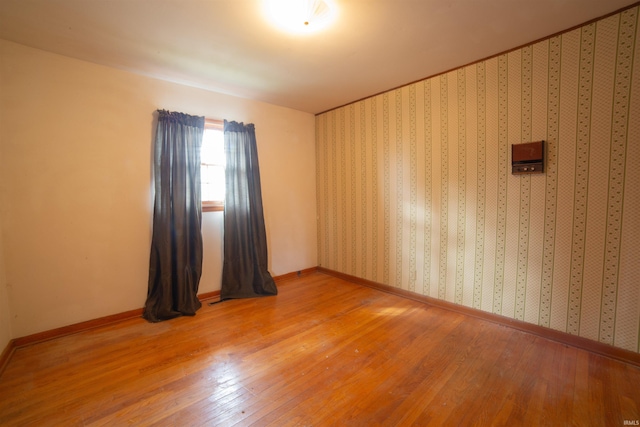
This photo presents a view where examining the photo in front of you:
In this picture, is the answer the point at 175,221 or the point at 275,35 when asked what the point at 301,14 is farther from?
the point at 175,221

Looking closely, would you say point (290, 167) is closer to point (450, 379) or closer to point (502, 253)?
point (502, 253)

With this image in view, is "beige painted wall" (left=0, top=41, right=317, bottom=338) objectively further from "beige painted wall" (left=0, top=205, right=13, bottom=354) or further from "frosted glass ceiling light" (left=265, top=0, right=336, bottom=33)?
"frosted glass ceiling light" (left=265, top=0, right=336, bottom=33)

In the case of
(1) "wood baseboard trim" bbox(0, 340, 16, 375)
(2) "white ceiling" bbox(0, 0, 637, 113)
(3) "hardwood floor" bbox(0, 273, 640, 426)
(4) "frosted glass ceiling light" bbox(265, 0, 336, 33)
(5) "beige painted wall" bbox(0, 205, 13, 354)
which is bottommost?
(3) "hardwood floor" bbox(0, 273, 640, 426)

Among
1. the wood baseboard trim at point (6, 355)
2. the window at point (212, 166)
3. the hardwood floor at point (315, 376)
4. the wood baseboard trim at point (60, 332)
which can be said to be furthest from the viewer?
the window at point (212, 166)

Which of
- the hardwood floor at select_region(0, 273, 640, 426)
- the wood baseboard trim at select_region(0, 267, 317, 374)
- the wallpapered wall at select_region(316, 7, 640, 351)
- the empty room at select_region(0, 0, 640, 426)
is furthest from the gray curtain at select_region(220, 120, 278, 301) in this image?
the wallpapered wall at select_region(316, 7, 640, 351)

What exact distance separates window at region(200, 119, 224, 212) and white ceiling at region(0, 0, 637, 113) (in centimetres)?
58

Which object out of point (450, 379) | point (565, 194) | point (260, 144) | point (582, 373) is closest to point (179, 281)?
point (260, 144)

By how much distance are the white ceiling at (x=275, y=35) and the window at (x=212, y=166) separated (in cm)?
58

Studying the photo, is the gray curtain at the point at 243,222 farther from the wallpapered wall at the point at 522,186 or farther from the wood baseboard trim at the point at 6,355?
the wood baseboard trim at the point at 6,355

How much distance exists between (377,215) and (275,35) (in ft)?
7.47

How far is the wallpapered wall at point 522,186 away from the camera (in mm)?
1934

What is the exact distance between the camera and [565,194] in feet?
7.03

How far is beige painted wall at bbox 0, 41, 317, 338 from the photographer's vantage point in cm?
218

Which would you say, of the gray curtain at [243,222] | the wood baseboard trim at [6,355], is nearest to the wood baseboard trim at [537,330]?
the gray curtain at [243,222]
